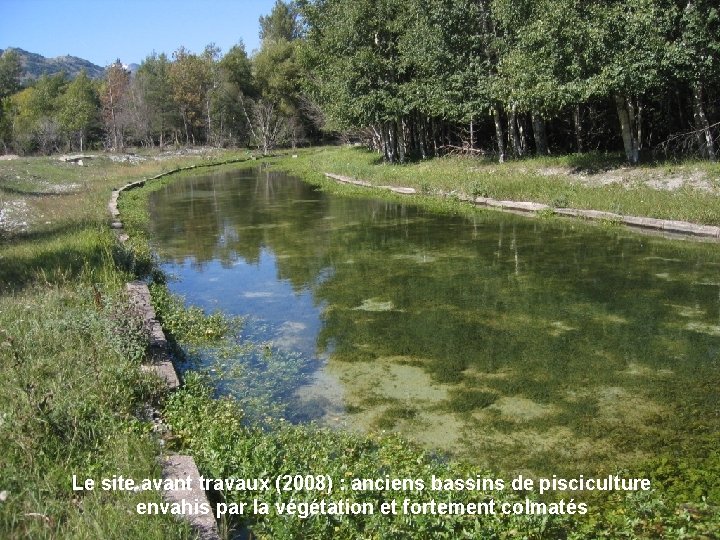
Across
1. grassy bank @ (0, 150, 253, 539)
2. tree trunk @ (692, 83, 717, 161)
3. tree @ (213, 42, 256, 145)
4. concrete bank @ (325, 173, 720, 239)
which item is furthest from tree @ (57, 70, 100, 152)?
tree trunk @ (692, 83, 717, 161)

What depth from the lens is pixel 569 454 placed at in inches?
216

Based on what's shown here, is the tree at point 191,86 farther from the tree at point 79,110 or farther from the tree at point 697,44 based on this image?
the tree at point 697,44

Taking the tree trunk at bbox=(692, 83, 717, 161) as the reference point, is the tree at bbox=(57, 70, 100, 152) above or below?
above

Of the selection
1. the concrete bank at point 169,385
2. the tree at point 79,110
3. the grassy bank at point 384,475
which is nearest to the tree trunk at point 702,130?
the grassy bank at point 384,475

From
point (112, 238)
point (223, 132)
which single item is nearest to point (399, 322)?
point (112, 238)

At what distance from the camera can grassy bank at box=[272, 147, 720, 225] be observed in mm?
15094

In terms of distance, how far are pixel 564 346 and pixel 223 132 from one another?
60.6 meters

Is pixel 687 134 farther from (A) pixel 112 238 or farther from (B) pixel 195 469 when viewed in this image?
(B) pixel 195 469

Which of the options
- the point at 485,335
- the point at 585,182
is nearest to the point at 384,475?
the point at 485,335

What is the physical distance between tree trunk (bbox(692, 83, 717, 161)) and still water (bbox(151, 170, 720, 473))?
17.7 feet

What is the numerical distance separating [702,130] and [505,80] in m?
6.54

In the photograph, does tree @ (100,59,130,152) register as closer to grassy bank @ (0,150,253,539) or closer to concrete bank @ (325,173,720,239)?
concrete bank @ (325,173,720,239)

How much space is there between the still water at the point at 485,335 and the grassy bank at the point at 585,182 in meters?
1.34

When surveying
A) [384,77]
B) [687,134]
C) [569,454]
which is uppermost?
[384,77]
